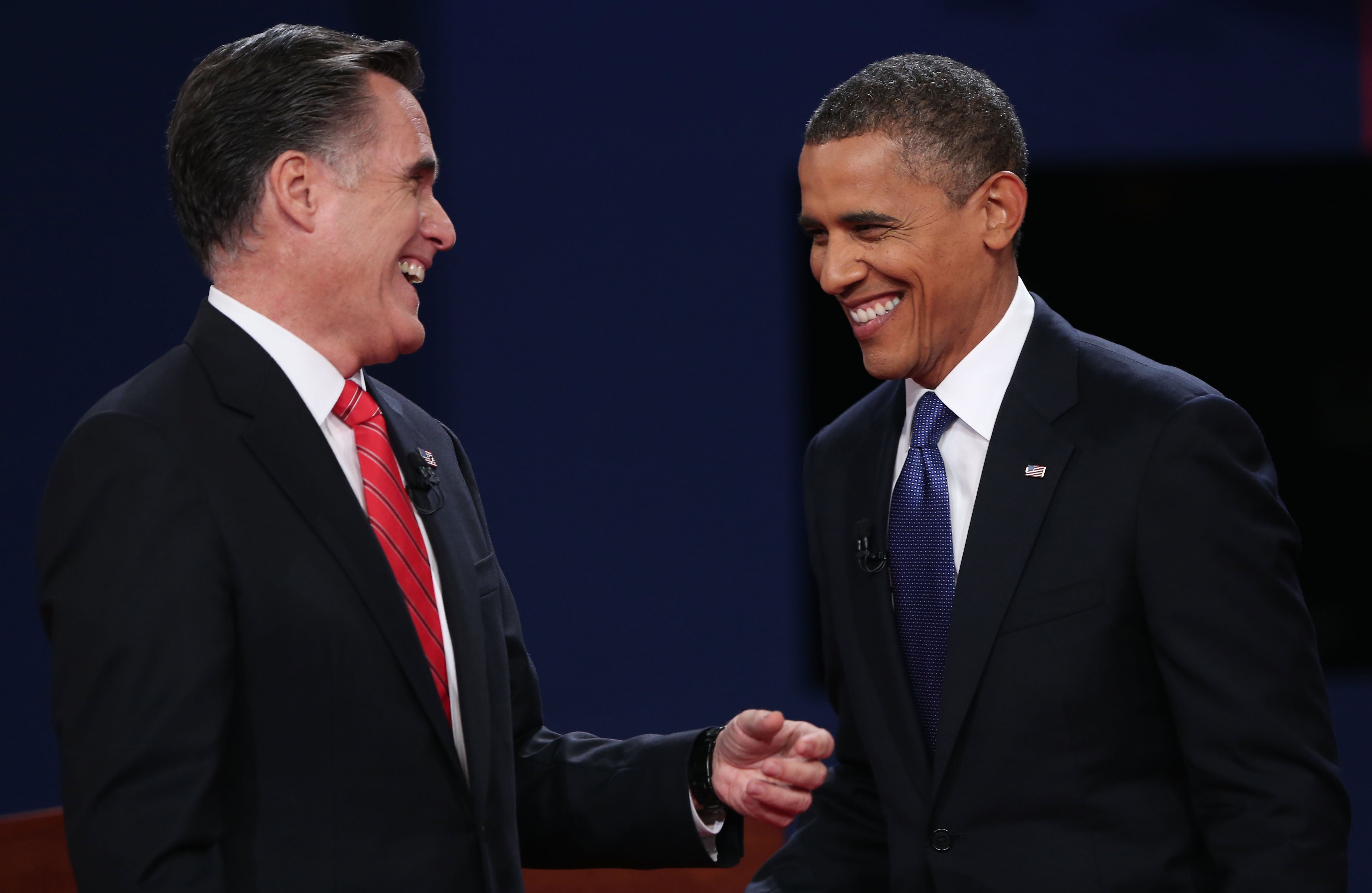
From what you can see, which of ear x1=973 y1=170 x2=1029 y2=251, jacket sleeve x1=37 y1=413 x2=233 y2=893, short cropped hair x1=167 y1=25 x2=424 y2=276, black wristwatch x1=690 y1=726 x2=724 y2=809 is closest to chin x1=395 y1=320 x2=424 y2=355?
short cropped hair x1=167 y1=25 x2=424 y2=276

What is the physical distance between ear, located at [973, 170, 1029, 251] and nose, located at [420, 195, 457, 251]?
78 cm

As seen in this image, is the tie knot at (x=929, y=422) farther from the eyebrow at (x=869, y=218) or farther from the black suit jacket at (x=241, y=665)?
the black suit jacket at (x=241, y=665)

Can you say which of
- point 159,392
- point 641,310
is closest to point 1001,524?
point 159,392

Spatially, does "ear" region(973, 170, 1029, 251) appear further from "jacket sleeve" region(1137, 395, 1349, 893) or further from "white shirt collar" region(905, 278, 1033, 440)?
"jacket sleeve" region(1137, 395, 1349, 893)

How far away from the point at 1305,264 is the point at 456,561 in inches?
125

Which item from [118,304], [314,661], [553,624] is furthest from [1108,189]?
[314,661]

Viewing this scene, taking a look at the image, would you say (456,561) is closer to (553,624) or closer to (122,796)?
(122,796)

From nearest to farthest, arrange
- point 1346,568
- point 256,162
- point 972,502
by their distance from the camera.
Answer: point 256,162 → point 972,502 → point 1346,568

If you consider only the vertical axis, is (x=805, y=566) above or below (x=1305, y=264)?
below

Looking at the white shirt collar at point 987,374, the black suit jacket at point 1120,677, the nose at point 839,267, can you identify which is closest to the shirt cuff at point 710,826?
the black suit jacket at point 1120,677

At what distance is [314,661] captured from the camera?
1.51 m

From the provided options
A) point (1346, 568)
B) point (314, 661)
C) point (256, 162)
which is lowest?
point (1346, 568)

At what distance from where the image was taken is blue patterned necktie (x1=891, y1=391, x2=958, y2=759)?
1.89 meters

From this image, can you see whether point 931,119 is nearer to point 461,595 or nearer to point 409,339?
point 409,339
